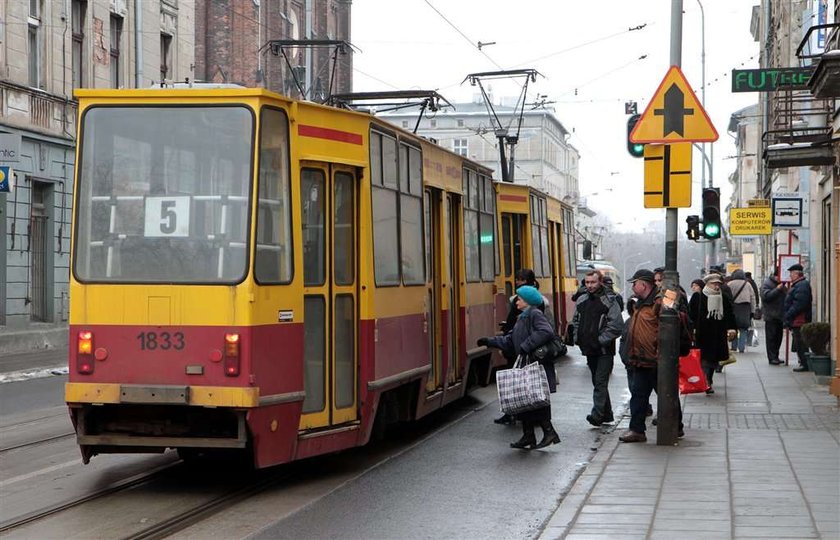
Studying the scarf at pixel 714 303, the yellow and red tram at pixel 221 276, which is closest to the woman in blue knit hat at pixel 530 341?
the yellow and red tram at pixel 221 276

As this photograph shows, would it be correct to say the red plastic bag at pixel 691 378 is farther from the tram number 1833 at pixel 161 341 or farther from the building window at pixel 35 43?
the building window at pixel 35 43

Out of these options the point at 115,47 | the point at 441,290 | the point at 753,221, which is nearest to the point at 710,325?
the point at 441,290

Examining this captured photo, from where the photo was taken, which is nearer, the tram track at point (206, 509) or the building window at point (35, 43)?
the tram track at point (206, 509)

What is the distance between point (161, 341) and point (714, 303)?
10735 millimetres

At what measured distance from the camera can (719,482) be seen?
1020 cm

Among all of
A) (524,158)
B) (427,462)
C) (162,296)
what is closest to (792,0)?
(427,462)

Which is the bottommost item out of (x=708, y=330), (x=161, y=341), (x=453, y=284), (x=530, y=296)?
(x=708, y=330)

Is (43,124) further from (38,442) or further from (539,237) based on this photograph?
(38,442)

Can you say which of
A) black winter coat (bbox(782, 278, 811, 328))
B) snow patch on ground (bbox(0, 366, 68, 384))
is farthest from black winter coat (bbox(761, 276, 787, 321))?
snow patch on ground (bbox(0, 366, 68, 384))

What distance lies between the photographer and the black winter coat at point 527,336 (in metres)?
12.6

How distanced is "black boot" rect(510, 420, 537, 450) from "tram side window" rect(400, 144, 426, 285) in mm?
1801

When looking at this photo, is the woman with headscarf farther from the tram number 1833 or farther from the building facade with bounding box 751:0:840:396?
the tram number 1833

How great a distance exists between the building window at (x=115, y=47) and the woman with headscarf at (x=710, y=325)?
2104 cm

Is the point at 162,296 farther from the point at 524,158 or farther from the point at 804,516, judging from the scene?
the point at 524,158
